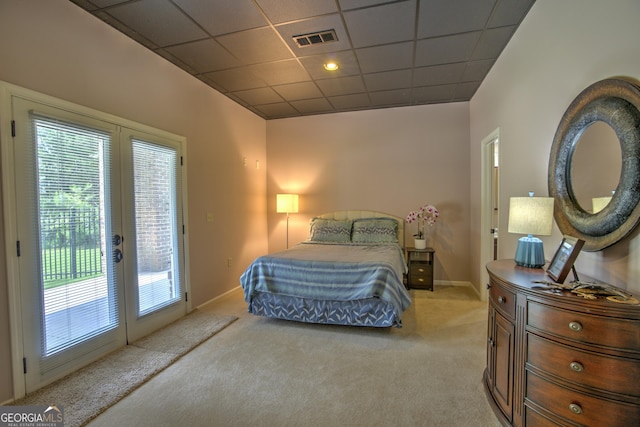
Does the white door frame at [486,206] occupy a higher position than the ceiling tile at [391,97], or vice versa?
the ceiling tile at [391,97]

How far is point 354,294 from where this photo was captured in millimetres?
2857

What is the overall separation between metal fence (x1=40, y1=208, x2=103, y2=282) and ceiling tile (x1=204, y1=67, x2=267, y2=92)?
207cm

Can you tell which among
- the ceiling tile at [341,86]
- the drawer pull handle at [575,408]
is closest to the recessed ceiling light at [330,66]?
the ceiling tile at [341,86]

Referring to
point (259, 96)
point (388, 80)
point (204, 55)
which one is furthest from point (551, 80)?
point (259, 96)

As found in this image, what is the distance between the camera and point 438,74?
3477mm

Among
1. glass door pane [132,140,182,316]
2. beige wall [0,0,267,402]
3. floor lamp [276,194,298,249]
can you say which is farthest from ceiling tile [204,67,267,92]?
floor lamp [276,194,298,249]

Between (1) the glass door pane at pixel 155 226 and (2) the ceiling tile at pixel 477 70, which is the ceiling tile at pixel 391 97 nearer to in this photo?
(2) the ceiling tile at pixel 477 70

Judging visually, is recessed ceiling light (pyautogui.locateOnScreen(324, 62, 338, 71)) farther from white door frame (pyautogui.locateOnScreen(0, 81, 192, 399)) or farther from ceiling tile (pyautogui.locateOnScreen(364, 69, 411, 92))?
white door frame (pyautogui.locateOnScreen(0, 81, 192, 399))

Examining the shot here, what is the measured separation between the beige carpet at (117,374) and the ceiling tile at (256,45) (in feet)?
9.54

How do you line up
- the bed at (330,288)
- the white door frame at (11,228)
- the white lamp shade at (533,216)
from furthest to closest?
the bed at (330,288) < the white door frame at (11,228) < the white lamp shade at (533,216)

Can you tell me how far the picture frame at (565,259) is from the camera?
1.41 m

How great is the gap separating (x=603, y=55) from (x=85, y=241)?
3.71 meters

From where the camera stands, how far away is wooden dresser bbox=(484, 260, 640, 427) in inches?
44.8

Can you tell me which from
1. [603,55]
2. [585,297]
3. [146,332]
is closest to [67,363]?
[146,332]
